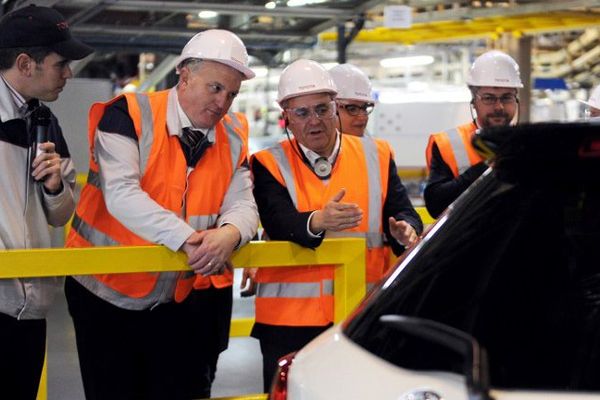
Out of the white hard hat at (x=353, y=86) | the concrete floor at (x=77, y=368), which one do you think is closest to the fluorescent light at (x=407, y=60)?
the concrete floor at (x=77, y=368)

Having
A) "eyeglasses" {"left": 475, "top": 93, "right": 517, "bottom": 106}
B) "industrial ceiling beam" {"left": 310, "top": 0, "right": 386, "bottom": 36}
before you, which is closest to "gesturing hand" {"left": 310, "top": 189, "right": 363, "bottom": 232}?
"eyeglasses" {"left": 475, "top": 93, "right": 517, "bottom": 106}

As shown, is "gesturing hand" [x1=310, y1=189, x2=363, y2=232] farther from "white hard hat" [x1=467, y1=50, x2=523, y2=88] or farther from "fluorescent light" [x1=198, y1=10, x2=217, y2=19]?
"fluorescent light" [x1=198, y1=10, x2=217, y2=19]

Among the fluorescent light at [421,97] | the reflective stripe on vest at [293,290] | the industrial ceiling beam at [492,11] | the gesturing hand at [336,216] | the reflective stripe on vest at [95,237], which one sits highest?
the industrial ceiling beam at [492,11]

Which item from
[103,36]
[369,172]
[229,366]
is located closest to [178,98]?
[369,172]

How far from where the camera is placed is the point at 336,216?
3.88 meters

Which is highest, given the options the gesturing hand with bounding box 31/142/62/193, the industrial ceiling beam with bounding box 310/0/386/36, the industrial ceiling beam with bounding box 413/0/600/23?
the industrial ceiling beam with bounding box 413/0/600/23

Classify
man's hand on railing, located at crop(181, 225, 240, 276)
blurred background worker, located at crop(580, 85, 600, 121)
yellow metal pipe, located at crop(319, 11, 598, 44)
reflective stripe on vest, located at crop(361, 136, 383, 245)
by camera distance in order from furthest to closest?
yellow metal pipe, located at crop(319, 11, 598, 44), blurred background worker, located at crop(580, 85, 600, 121), reflective stripe on vest, located at crop(361, 136, 383, 245), man's hand on railing, located at crop(181, 225, 240, 276)

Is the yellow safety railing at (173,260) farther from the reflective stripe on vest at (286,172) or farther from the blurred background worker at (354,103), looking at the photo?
the blurred background worker at (354,103)

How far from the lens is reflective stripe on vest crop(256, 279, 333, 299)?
13.5ft

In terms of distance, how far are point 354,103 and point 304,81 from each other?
1176 mm

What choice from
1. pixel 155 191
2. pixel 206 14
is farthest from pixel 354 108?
pixel 206 14

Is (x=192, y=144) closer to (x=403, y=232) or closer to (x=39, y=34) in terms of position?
(x=39, y=34)

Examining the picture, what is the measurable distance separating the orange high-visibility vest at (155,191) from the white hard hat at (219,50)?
→ 207mm

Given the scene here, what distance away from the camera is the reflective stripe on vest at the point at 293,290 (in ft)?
13.5
